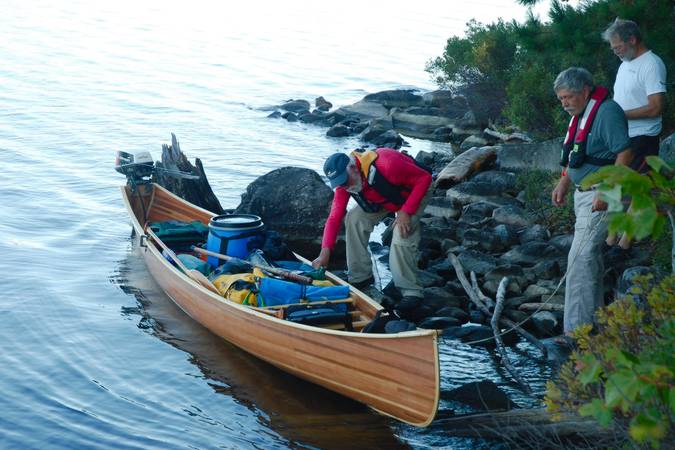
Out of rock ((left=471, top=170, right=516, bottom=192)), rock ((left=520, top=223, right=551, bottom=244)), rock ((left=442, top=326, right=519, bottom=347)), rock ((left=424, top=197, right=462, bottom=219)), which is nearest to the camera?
rock ((left=442, top=326, right=519, bottom=347))

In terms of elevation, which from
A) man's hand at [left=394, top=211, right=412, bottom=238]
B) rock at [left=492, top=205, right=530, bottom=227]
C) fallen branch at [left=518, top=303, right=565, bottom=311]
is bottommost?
fallen branch at [left=518, top=303, right=565, bottom=311]

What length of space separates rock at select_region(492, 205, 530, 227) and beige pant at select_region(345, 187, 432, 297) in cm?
261

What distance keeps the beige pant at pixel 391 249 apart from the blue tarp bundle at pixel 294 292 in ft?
3.07

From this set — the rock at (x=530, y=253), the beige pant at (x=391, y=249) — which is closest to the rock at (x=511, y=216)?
the rock at (x=530, y=253)

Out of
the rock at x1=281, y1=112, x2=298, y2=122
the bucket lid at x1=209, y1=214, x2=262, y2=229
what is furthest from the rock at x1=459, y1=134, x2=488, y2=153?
the bucket lid at x1=209, y1=214, x2=262, y2=229

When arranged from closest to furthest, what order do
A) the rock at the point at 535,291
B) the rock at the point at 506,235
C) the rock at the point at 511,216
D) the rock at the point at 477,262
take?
the rock at the point at 535,291
the rock at the point at 477,262
the rock at the point at 506,235
the rock at the point at 511,216

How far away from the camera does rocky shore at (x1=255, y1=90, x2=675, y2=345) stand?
9.12m

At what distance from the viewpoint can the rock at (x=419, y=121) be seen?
21.5 m

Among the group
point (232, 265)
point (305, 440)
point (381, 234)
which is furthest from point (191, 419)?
point (381, 234)

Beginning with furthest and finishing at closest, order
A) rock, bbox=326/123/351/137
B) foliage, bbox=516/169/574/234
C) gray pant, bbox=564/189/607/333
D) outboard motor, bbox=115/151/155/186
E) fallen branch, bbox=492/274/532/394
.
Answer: rock, bbox=326/123/351/137 < outboard motor, bbox=115/151/155/186 < foliage, bbox=516/169/574/234 < fallen branch, bbox=492/274/532/394 < gray pant, bbox=564/189/607/333

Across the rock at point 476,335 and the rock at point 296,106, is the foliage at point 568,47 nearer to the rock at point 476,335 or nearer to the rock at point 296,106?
the rock at point 476,335

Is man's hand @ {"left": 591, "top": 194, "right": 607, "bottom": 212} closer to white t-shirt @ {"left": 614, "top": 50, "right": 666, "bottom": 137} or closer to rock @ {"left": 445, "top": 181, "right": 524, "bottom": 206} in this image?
white t-shirt @ {"left": 614, "top": 50, "right": 666, "bottom": 137}

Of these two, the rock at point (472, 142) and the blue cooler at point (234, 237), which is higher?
the rock at point (472, 142)

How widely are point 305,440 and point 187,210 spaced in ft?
17.0
